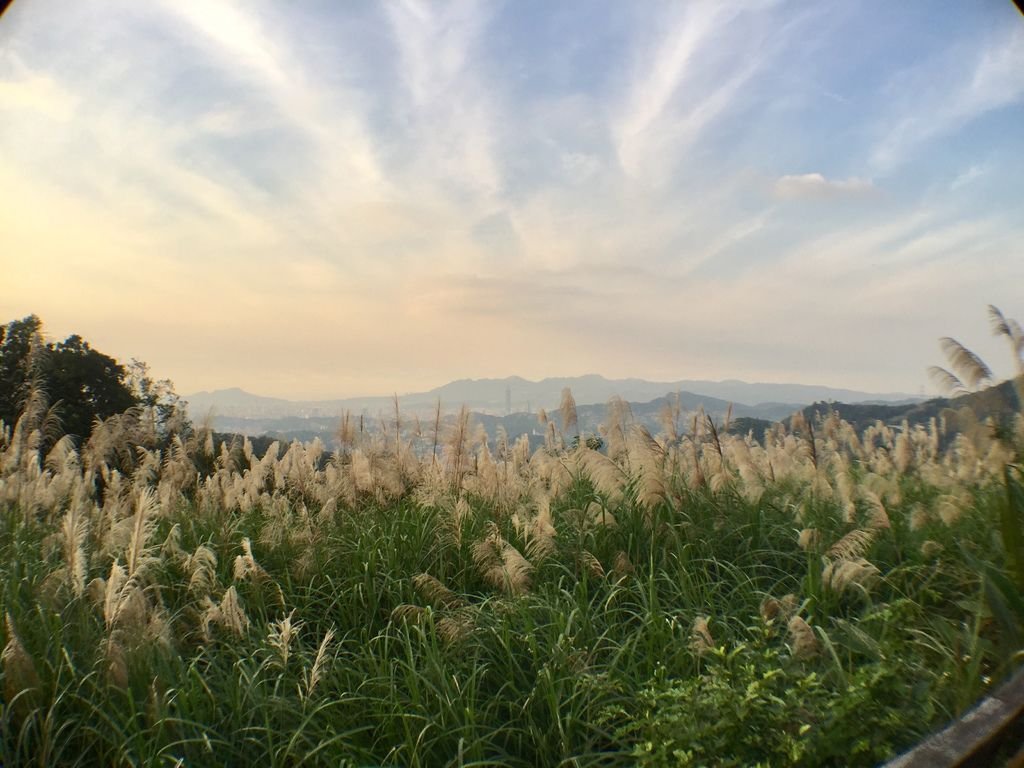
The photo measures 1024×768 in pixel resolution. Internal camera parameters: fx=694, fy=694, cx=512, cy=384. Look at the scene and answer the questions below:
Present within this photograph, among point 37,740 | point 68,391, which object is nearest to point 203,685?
point 37,740

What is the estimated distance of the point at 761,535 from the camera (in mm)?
5180

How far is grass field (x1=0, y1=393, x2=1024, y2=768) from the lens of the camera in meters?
2.99

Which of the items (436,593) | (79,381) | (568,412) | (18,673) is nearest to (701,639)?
(436,593)

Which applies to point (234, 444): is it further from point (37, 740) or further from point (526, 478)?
point (37, 740)

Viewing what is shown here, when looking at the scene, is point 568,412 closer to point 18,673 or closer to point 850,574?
point 850,574

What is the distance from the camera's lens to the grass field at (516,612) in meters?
2.99

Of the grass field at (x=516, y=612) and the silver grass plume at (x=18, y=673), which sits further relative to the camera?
the silver grass plume at (x=18, y=673)

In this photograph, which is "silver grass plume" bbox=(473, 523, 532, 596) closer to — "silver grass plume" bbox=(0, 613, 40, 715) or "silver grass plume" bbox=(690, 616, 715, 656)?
"silver grass plume" bbox=(690, 616, 715, 656)

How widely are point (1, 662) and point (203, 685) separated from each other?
115 cm

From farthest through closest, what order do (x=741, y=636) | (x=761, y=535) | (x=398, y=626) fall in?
(x=761, y=535) → (x=398, y=626) → (x=741, y=636)

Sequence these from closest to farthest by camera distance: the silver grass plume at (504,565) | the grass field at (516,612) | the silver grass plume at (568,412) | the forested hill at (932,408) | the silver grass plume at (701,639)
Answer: the grass field at (516,612) → the silver grass plume at (701,639) → the forested hill at (932,408) → the silver grass plume at (504,565) → the silver grass plume at (568,412)

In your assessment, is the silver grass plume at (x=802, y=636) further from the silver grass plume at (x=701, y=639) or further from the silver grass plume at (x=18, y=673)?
the silver grass plume at (x=18, y=673)

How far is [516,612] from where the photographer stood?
4.05 m

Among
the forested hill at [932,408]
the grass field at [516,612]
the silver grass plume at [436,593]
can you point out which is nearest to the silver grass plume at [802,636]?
the grass field at [516,612]
